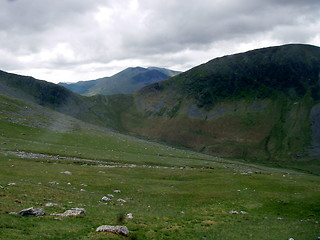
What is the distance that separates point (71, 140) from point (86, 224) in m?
100

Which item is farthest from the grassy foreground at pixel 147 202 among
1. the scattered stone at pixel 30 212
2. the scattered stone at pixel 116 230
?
the scattered stone at pixel 30 212

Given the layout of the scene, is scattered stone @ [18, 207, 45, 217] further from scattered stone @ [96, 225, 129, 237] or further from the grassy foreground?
scattered stone @ [96, 225, 129, 237]

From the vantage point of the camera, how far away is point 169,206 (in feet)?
135

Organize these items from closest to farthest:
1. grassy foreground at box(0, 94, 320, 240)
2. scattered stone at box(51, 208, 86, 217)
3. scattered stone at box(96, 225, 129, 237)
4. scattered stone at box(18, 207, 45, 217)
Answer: scattered stone at box(96, 225, 129, 237)
grassy foreground at box(0, 94, 320, 240)
scattered stone at box(18, 207, 45, 217)
scattered stone at box(51, 208, 86, 217)

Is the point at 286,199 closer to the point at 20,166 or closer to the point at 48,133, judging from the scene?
the point at 20,166

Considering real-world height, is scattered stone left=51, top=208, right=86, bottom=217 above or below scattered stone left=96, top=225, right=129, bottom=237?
below

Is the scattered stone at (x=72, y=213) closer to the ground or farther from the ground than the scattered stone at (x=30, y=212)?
closer to the ground

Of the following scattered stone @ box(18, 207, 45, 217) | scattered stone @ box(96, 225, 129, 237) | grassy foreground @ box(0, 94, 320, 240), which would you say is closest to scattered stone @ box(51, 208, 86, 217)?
grassy foreground @ box(0, 94, 320, 240)

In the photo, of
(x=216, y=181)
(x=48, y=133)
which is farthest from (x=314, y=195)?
(x=48, y=133)

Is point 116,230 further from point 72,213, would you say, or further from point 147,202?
point 147,202

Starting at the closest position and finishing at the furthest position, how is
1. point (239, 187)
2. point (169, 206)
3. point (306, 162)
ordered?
point (169, 206), point (239, 187), point (306, 162)

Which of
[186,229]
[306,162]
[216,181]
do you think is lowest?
[306,162]

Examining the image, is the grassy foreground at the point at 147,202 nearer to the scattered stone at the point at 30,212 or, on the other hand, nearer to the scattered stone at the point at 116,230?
the scattered stone at the point at 116,230

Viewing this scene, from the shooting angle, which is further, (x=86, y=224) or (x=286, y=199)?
(x=286, y=199)
